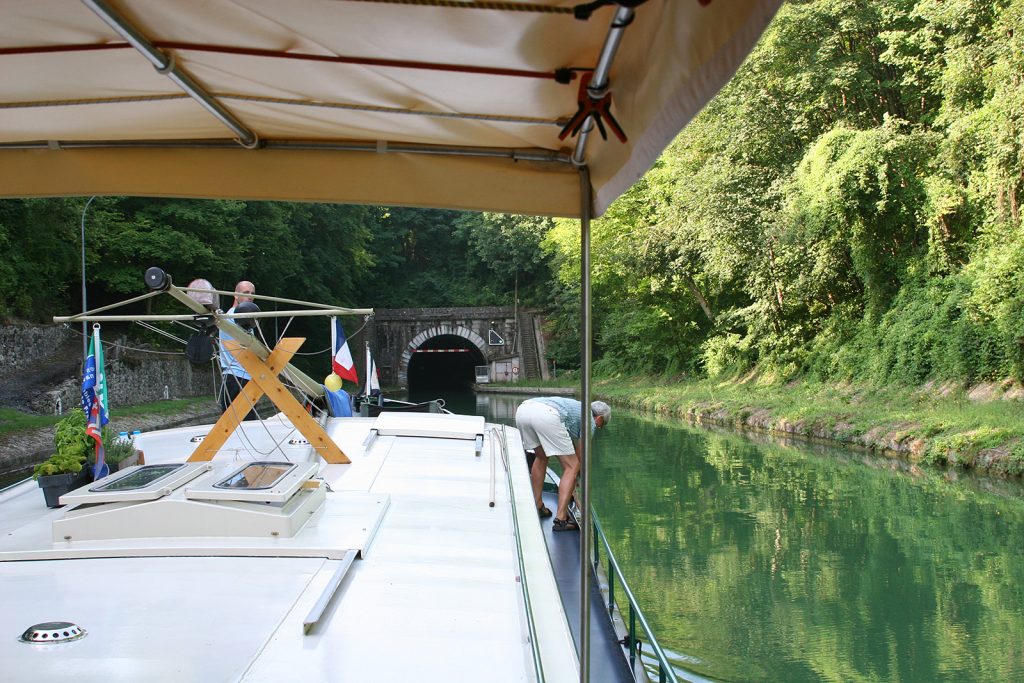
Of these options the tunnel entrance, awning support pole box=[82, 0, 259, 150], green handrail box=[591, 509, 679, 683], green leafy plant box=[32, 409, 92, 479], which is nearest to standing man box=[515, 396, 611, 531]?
green handrail box=[591, 509, 679, 683]

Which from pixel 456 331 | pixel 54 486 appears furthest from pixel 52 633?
pixel 456 331

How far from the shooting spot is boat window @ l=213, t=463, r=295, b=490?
3.73m

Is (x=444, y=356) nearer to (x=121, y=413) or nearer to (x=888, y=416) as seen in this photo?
(x=121, y=413)

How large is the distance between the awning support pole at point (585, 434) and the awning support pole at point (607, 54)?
292mm

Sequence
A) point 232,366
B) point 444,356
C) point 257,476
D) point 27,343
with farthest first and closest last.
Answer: point 444,356 < point 27,343 < point 232,366 < point 257,476

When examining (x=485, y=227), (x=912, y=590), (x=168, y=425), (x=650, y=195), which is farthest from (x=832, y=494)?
(x=485, y=227)

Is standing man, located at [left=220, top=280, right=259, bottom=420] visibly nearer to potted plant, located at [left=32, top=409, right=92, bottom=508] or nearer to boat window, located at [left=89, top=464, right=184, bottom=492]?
potted plant, located at [left=32, top=409, right=92, bottom=508]

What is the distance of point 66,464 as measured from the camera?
4.50 meters

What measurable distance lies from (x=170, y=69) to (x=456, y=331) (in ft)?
130

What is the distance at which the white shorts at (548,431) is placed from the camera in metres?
6.04

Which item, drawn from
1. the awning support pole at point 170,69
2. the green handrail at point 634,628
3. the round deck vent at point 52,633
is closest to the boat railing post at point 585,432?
the green handrail at point 634,628

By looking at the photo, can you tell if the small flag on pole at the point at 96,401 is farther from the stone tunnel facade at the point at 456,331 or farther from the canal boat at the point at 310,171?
the stone tunnel facade at the point at 456,331

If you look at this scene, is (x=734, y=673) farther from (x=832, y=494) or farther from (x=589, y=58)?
(x=832, y=494)

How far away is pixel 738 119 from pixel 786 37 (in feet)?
7.53
